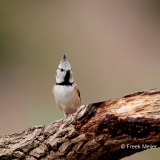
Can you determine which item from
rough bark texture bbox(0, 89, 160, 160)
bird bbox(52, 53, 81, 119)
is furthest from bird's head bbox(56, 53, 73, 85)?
rough bark texture bbox(0, 89, 160, 160)

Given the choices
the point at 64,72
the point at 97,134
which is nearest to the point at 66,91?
the point at 64,72

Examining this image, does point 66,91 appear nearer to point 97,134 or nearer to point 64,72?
point 64,72

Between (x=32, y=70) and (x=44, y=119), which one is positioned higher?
(x=32, y=70)

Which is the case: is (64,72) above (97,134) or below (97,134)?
above

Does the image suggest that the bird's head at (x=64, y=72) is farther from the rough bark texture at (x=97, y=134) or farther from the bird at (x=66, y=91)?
the rough bark texture at (x=97, y=134)

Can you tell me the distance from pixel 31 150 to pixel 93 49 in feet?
7.83

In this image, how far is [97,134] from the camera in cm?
136

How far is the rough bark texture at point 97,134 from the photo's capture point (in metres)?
1.29

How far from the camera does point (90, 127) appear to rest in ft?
4.51

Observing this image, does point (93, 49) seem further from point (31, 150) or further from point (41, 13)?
point (31, 150)

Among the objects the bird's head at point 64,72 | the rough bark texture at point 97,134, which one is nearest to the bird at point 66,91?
the bird's head at point 64,72

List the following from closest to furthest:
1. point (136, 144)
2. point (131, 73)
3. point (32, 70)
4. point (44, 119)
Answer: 1. point (136, 144)
2. point (44, 119)
3. point (131, 73)
4. point (32, 70)

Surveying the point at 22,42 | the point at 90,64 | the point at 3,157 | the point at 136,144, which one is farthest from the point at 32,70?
the point at 136,144

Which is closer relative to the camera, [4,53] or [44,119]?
[44,119]
